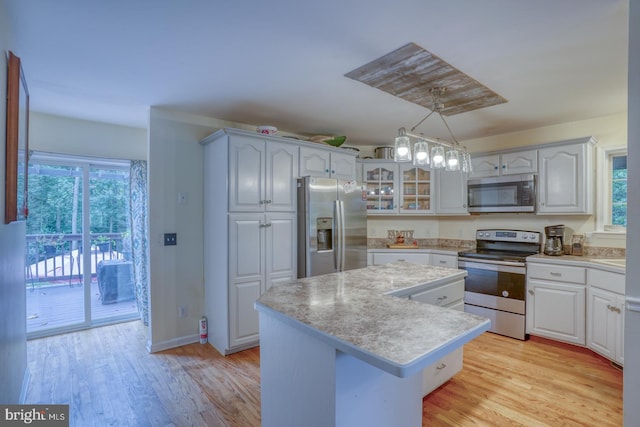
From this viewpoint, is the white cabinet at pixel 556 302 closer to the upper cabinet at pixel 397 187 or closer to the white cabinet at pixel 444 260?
the white cabinet at pixel 444 260

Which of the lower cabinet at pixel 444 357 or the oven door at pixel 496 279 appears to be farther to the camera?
the oven door at pixel 496 279

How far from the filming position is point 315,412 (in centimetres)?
130

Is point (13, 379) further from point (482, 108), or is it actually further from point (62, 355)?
point (482, 108)

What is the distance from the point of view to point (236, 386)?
2387 mm

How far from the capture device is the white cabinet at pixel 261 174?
2938 millimetres

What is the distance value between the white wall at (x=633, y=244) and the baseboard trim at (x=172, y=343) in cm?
329

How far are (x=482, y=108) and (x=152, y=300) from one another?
3.64 metres

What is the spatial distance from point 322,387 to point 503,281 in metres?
2.88

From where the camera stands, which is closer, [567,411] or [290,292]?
[290,292]

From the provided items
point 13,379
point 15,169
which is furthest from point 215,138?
point 13,379

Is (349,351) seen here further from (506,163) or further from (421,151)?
(506,163)

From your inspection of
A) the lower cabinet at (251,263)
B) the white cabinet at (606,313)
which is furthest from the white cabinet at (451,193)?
the lower cabinet at (251,263)

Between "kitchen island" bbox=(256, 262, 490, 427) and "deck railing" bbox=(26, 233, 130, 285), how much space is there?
9.98ft

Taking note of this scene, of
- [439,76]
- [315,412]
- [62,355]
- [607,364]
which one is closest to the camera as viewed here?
[315,412]
